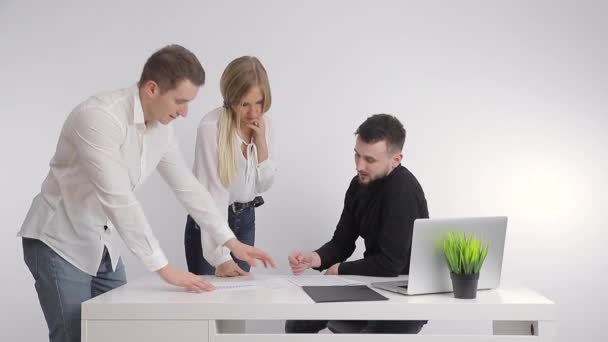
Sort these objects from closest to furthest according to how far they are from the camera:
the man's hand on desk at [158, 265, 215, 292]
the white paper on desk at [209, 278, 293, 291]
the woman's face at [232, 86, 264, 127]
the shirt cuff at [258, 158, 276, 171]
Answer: the man's hand on desk at [158, 265, 215, 292] < the white paper on desk at [209, 278, 293, 291] < the woman's face at [232, 86, 264, 127] < the shirt cuff at [258, 158, 276, 171]

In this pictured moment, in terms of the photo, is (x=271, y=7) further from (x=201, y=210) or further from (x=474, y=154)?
(x=201, y=210)

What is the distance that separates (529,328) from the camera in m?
2.09

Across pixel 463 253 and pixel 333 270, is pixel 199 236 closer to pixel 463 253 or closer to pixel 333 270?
pixel 333 270

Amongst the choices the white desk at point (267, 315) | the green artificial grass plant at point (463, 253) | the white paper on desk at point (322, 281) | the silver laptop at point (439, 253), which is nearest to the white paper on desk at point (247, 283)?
the white paper on desk at point (322, 281)

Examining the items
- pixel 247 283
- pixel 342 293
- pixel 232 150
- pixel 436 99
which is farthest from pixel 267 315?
pixel 436 99

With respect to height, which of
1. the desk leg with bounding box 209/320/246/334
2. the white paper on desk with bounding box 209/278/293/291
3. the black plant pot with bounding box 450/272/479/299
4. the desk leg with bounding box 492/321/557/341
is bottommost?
the desk leg with bounding box 209/320/246/334

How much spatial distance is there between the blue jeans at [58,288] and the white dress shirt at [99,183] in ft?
0.09

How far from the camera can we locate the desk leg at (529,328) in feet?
6.60

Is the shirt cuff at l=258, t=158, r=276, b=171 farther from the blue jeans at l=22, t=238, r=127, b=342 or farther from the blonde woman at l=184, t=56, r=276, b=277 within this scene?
the blue jeans at l=22, t=238, r=127, b=342

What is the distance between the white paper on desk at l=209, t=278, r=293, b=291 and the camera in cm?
230

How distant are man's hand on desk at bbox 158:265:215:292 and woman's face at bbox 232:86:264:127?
877 millimetres

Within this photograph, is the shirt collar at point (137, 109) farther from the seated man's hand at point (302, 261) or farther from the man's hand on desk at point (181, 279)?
the seated man's hand at point (302, 261)

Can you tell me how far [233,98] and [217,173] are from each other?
309 millimetres

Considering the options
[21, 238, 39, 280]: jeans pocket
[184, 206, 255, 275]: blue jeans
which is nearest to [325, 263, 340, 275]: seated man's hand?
[184, 206, 255, 275]: blue jeans
